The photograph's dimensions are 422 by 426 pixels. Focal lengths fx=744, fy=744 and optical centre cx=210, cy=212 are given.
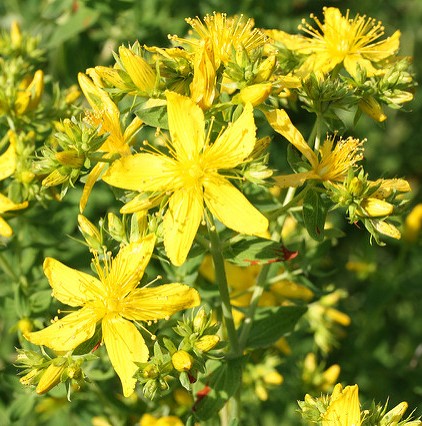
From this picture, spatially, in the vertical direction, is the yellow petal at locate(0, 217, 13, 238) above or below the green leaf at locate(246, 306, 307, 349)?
above

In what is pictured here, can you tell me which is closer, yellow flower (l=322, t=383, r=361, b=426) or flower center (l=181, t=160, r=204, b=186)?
yellow flower (l=322, t=383, r=361, b=426)

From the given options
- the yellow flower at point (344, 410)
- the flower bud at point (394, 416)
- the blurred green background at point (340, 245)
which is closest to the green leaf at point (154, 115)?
the yellow flower at point (344, 410)

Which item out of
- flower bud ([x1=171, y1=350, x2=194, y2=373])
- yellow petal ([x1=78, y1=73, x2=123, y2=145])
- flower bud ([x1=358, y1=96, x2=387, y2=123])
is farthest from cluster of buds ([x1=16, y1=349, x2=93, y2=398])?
flower bud ([x1=358, y1=96, x2=387, y2=123])

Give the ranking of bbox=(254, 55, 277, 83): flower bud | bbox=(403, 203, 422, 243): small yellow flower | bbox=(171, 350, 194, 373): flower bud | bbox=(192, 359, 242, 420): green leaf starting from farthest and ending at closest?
bbox=(403, 203, 422, 243): small yellow flower, bbox=(192, 359, 242, 420): green leaf, bbox=(254, 55, 277, 83): flower bud, bbox=(171, 350, 194, 373): flower bud

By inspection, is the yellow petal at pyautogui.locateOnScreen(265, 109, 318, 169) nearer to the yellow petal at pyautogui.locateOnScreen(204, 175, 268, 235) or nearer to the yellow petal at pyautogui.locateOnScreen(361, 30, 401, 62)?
the yellow petal at pyautogui.locateOnScreen(204, 175, 268, 235)

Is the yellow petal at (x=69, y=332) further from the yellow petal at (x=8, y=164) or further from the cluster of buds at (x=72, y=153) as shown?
the yellow petal at (x=8, y=164)

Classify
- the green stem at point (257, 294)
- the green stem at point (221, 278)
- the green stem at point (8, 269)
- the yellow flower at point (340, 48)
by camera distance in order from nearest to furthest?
the green stem at point (221, 278) → the green stem at point (257, 294) → the yellow flower at point (340, 48) → the green stem at point (8, 269)

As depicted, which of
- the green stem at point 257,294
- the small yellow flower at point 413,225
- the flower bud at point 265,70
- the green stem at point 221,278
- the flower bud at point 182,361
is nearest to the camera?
the flower bud at point 182,361

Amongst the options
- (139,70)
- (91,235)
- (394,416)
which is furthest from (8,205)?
(394,416)
